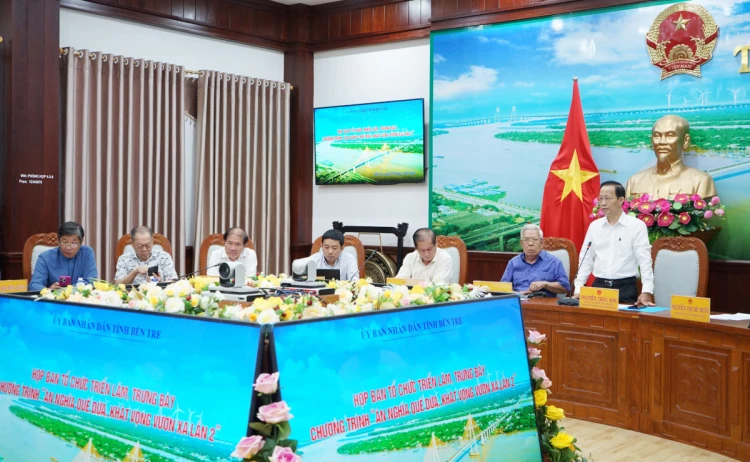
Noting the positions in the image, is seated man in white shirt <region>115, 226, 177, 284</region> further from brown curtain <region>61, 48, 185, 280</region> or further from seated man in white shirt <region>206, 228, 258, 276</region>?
brown curtain <region>61, 48, 185, 280</region>

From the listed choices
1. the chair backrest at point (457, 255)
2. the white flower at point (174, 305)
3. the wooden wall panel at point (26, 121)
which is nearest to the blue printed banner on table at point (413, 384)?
the white flower at point (174, 305)

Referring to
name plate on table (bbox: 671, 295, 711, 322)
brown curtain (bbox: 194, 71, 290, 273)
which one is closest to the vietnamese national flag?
name plate on table (bbox: 671, 295, 711, 322)

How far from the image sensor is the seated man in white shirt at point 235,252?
4879 mm

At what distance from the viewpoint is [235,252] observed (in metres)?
4.89

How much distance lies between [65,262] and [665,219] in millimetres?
3810

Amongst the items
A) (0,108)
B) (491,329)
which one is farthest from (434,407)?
(0,108)

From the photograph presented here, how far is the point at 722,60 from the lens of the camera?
509cm

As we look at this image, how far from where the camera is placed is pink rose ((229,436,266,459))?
57.4 inches

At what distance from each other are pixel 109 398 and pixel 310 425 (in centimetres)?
56

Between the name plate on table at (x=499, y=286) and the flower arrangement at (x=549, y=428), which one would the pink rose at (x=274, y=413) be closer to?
the flower arrangement at (x=549, y=428)

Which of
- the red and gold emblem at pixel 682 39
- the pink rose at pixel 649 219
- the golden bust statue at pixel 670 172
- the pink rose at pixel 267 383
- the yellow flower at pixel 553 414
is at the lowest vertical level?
the yellow flower at pixel 553 414

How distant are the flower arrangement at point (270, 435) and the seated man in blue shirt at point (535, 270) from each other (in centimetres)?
319

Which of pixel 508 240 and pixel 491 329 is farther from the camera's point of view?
pixel 508 240

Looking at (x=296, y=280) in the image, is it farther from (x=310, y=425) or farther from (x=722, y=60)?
(x=722, y=60)
